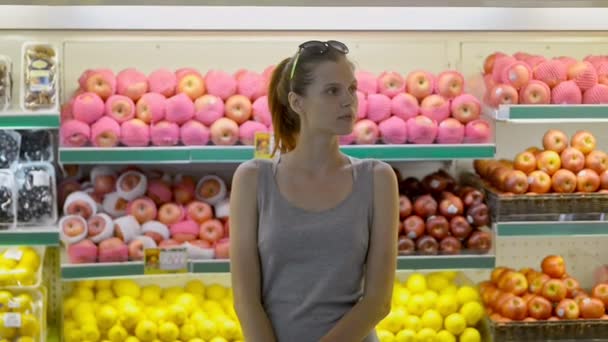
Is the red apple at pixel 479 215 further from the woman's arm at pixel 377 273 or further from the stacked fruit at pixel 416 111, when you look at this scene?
the woman's arm at pixel 377 273

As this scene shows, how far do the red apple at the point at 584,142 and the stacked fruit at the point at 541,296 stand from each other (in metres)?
0.48

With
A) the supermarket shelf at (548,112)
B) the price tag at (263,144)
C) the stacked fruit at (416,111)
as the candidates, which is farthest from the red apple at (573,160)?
the price tag at (263,144)

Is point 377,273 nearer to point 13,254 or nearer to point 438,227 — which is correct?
point 438,227

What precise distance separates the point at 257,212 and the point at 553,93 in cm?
191

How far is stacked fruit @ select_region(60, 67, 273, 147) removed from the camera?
370 cm

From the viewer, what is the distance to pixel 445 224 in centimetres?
390

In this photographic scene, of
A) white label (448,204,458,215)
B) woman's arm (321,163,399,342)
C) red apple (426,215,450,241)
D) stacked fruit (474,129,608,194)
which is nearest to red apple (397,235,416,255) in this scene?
red apple (426,215,450,241)

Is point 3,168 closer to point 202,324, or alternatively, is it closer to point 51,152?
point 51,152

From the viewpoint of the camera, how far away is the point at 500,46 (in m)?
4.32

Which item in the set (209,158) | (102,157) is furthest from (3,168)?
(209,158)

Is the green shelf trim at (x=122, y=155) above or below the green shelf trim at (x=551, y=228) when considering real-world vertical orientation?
above

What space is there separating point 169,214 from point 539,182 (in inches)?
59.6

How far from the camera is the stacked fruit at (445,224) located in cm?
387

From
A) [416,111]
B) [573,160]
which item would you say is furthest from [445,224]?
[573,160]
